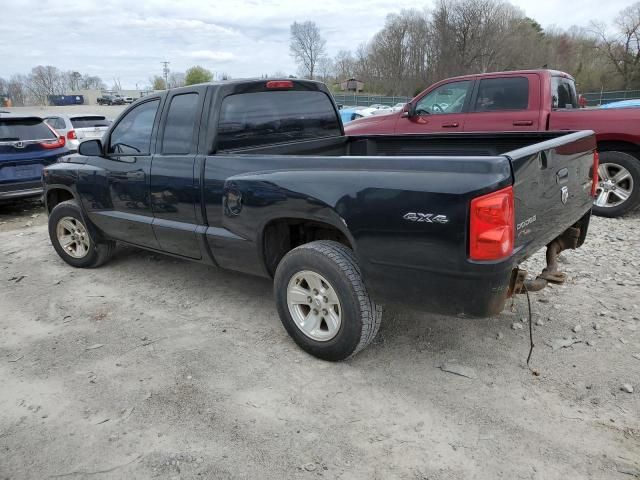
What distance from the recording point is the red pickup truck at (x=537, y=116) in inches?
247

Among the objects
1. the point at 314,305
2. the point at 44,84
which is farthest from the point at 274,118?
the point at 44,84

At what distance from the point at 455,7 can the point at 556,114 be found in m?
65.5

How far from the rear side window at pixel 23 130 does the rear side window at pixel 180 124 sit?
523cm

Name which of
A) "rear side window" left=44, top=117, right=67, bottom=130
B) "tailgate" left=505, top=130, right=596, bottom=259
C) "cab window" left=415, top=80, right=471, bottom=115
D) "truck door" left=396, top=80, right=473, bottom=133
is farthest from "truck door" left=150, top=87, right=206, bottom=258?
"rear side window" left=44, top=117, right=67, bottom=130

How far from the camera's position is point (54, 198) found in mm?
5375

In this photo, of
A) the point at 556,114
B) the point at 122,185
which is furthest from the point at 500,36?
the point at 122,185

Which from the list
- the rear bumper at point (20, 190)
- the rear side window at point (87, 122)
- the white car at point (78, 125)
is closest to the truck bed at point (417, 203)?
the rear bumper at point (20, 190)

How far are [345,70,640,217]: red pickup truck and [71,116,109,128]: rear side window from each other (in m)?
9.39

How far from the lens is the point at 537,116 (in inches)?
259

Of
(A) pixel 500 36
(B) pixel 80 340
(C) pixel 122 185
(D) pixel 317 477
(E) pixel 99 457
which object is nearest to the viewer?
(D) pixel 317 477

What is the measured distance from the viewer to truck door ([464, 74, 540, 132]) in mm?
6648

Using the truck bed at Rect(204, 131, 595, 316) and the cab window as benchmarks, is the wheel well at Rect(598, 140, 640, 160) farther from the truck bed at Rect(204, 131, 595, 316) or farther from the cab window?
the truck bed at Rect(204, 131, 595, 316)

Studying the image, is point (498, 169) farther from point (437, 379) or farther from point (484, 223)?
point (437, 379)

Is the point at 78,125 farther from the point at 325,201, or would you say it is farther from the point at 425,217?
the point at 425,217
